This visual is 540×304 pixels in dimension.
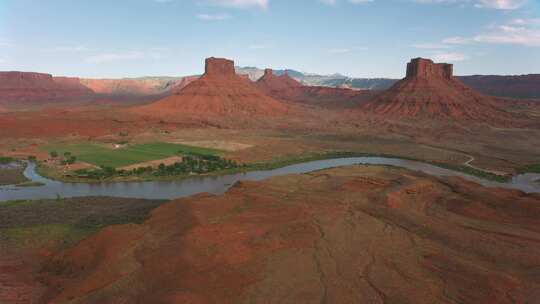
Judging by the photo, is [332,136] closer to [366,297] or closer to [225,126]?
[225,126]

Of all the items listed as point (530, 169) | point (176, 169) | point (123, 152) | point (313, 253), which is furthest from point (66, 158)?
point (530, 169)

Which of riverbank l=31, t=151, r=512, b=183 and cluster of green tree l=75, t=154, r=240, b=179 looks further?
cluster of green tree l=75, t=154, r=240, b=179

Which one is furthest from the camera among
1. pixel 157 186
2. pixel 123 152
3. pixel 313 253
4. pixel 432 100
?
pixel 432 100

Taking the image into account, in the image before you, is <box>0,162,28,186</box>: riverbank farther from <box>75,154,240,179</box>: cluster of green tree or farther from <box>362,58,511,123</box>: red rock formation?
<box>362,58,511,123</box>: red rock formation

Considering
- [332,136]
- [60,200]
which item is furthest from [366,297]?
[332,136]

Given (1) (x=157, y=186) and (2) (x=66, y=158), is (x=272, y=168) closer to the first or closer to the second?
(1) (x=157, y=186)

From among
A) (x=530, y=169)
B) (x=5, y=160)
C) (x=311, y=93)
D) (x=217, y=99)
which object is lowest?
(x=530, y=169)

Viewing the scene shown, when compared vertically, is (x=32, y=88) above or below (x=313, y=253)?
above

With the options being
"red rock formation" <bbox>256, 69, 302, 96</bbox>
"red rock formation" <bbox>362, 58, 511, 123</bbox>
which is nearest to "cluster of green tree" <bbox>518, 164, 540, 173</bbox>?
"red rock formation" <bbox>362, 58, 511, 123</bbox>
